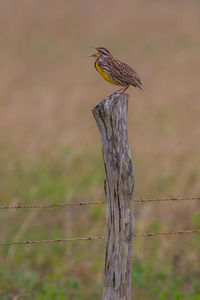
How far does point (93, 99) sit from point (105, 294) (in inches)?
428

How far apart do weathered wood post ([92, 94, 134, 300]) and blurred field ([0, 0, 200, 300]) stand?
1636 millimetres

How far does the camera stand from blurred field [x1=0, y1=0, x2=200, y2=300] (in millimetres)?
8172

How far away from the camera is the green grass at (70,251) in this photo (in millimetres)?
7547

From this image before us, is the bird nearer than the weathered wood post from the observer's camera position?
No

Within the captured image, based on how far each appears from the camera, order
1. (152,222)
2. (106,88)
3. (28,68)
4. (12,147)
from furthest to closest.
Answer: (28,68) < (106,88) < (12,147) < (152,222)

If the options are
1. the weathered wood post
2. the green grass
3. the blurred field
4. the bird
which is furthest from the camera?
the blurred field

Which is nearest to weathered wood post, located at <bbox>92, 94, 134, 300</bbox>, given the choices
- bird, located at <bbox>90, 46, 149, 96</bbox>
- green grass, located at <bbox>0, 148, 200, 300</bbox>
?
bird, located at <bbox>90, 46, 149, 96</bbox>

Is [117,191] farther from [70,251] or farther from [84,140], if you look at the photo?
[84,140]

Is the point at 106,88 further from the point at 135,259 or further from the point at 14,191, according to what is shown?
the point at 135,259

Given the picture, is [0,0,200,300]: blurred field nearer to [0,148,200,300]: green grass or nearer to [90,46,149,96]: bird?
[0,148,200,300]: green grass

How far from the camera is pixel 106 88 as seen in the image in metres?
16.7

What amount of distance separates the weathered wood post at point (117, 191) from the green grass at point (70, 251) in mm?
1584

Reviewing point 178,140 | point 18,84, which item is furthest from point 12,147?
point 18,84

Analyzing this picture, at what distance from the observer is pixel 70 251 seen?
857 cm
